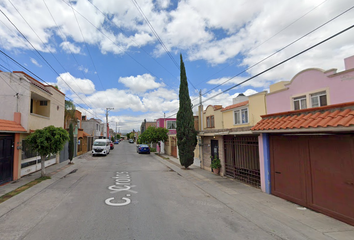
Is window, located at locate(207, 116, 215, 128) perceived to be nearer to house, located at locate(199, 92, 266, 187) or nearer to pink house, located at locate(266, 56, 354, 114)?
house, located at locate(199, 92, 266, 187)

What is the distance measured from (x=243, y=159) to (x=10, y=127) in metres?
11.5

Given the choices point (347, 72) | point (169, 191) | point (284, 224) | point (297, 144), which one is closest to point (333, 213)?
point (284, 224)

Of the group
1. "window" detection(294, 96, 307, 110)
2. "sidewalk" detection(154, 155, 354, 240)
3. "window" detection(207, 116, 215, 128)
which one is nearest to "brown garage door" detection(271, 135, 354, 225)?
"sidewalk" detection(154, 155, 354, 240)

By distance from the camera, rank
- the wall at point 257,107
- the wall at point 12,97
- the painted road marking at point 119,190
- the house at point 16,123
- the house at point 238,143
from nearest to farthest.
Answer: the painted road marking at point 119,190, the house at point 238,143, the house at point 16,123, the wall at point 12,97, the wall at point 257,107

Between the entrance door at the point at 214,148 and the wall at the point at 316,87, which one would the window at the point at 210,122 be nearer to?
the entrance door at the point at 214,148

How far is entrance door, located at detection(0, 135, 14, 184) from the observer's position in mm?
9522

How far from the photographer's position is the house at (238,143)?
9.41 m

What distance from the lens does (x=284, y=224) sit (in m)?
5.16

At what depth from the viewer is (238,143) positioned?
10.6m

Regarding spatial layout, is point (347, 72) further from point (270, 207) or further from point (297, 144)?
point (270, 207)

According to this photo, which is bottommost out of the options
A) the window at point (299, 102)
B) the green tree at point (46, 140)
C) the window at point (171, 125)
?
the green tree at point (46, 140)

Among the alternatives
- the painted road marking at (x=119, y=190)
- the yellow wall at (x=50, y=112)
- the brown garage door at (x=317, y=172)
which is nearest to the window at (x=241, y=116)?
the brown garage door at (x=317, y=172)

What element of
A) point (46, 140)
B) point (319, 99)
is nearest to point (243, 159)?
point (319, 99)

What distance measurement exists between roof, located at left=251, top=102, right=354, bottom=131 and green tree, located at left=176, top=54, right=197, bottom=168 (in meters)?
7.22
